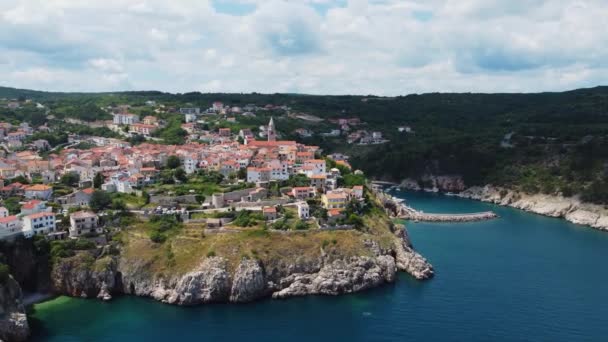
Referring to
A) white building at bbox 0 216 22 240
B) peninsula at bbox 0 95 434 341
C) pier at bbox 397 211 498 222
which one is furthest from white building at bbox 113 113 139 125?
white building at bbox 0 216 22 240

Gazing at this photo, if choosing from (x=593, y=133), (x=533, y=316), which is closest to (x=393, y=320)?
(x=533, y=316)

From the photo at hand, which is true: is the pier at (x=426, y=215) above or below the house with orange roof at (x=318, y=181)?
below

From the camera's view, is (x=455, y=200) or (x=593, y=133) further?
(x=593, y=133)

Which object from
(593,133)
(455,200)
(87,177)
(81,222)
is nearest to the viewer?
(81,222)

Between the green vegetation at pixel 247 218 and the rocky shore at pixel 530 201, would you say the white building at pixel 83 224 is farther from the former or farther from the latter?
the rocky shore at pixel 530 201

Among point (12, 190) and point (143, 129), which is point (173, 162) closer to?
point (12, 190)

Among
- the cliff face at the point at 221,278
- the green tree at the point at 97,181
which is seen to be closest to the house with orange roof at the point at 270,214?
the cliff face at the point at 221,278

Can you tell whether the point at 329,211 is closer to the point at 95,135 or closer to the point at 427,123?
the point at 95,135
